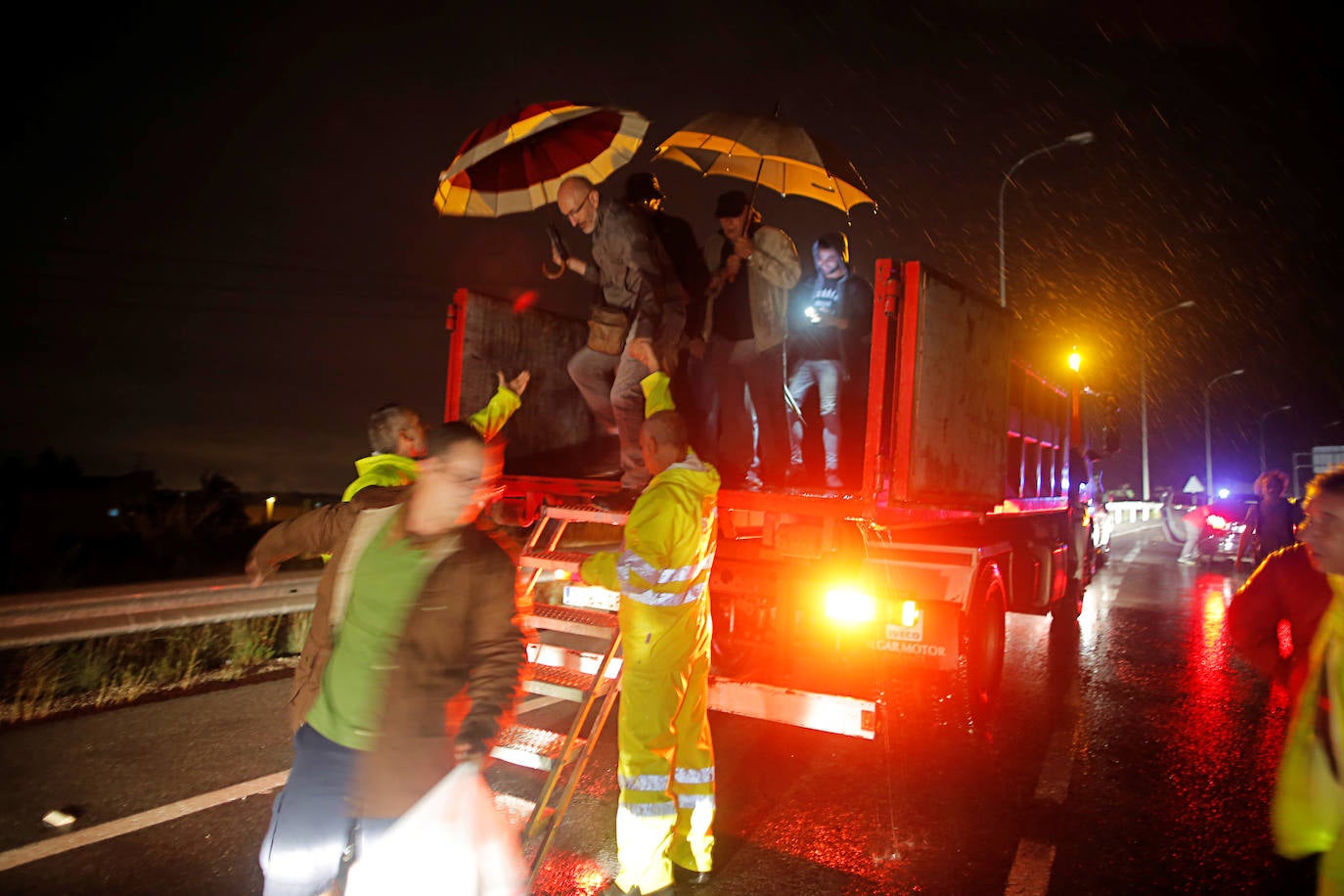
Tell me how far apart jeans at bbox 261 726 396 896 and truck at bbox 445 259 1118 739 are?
227 cm

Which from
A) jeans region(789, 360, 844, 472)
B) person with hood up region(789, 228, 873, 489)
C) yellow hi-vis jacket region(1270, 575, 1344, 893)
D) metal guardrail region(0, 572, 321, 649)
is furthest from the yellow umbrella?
metal guardrail region(0, 572, 321, 649)

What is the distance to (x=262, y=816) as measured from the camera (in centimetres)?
384

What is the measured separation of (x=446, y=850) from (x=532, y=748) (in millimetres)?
1683

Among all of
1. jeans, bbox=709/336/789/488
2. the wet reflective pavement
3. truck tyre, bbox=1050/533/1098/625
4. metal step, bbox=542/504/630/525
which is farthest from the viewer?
truck tyre, bbox=1050/533/1098/625

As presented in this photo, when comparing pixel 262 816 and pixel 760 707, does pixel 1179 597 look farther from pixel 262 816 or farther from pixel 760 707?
pixel 262 816

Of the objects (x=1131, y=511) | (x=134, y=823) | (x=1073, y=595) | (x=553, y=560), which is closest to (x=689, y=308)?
(x=553, y=560)

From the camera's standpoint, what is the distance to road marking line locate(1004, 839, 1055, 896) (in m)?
3.43

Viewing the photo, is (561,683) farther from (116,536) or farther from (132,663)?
(116,536)

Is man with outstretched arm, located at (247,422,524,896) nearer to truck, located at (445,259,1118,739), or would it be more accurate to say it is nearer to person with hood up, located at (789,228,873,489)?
truck, located at (445,259,1118,739)

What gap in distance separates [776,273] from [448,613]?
381cm

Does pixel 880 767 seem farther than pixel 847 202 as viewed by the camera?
No

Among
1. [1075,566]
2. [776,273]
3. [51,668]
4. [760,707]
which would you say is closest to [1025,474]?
[1075,566]

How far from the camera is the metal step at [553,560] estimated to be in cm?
462

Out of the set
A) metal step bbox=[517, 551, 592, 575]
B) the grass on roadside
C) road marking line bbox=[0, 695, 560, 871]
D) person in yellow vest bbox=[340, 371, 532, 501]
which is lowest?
road marking line bbox=[0, 695, 560, 871]
